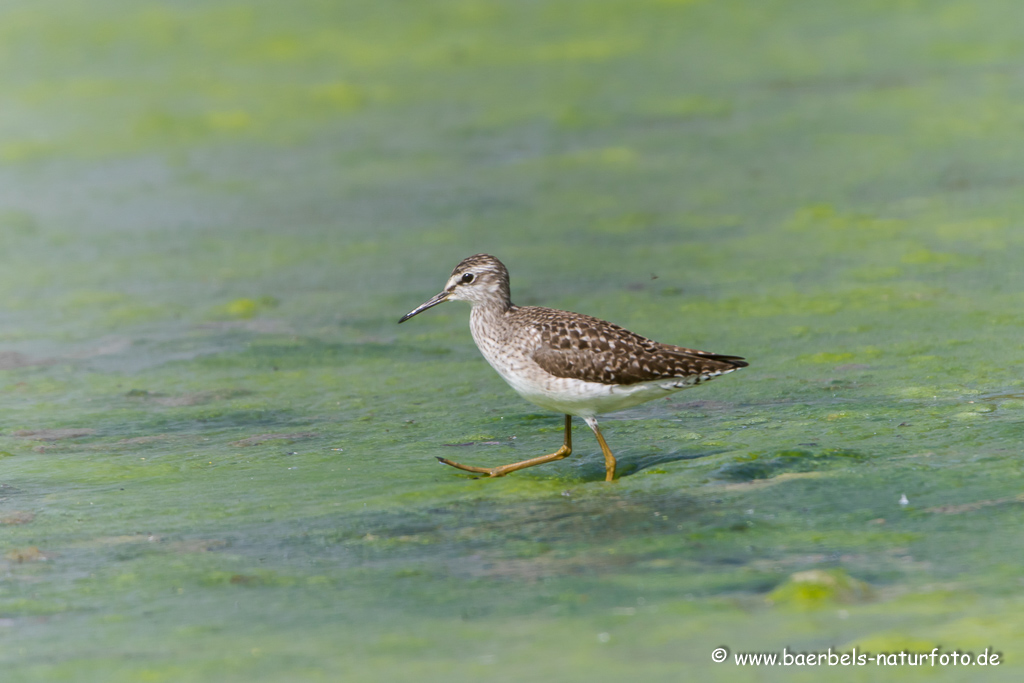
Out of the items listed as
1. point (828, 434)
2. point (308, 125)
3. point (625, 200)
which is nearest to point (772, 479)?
point (828, 434)

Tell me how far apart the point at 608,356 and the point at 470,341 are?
272cm

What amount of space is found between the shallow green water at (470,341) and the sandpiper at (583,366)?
32 cm

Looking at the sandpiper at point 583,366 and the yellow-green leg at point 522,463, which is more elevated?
the sandpiper at point 583,366

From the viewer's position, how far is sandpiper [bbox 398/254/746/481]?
560 centimetres

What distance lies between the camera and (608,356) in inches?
222

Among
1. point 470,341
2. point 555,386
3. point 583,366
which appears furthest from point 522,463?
point 470,341

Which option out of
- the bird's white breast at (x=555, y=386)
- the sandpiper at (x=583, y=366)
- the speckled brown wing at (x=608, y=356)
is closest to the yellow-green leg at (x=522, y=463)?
the sandpiper at (x=583, y=366)

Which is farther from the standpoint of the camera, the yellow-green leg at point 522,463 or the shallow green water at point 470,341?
the yellow-green leg at point 522,463

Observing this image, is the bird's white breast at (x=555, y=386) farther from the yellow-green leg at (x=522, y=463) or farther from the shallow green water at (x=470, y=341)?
the shallow green water at (x=470, y=341)

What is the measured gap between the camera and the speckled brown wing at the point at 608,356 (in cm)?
561

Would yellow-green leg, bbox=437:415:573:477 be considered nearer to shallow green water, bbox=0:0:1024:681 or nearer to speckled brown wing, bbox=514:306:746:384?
shallow green water, bbox=0:0:1024:681

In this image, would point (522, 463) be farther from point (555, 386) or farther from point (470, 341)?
point (470, 341)

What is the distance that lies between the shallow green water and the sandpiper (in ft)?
1.06

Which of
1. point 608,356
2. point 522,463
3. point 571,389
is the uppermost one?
point 608,356
